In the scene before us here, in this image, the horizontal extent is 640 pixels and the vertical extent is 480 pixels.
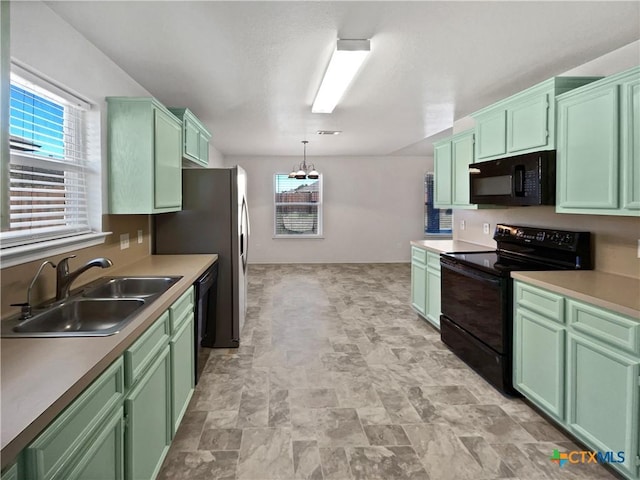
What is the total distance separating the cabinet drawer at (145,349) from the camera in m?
1.52

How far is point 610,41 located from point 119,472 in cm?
357

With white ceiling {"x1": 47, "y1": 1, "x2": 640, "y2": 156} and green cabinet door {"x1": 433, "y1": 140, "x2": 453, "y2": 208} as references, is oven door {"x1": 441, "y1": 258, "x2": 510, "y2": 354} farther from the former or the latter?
white ceiling {"x1": 47, "y1": 1, "x2": 640, "y2": 156}

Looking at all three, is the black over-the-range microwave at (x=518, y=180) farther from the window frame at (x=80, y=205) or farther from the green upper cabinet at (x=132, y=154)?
the window frame at (x=80, y=205)

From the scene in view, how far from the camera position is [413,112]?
4633 millimetres

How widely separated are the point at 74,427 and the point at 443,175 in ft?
14.3

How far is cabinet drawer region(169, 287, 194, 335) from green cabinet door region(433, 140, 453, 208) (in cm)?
315

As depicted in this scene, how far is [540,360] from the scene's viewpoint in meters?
2.45

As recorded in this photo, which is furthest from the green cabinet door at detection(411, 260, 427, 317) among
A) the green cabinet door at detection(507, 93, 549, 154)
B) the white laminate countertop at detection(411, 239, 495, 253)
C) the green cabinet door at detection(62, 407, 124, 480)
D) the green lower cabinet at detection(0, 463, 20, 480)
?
the green lower cabinet at detection(0, 463, 20, 480)

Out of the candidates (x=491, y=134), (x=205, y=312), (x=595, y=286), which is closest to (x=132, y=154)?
(x=205, y=312)

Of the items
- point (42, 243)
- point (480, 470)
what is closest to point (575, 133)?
point (480, 470)

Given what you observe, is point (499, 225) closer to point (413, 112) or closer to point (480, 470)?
point (413, 112)

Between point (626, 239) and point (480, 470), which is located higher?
point (626, 239)

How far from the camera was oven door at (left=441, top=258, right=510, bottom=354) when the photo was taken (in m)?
2.81

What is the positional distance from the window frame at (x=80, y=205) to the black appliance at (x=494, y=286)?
9.06ft
